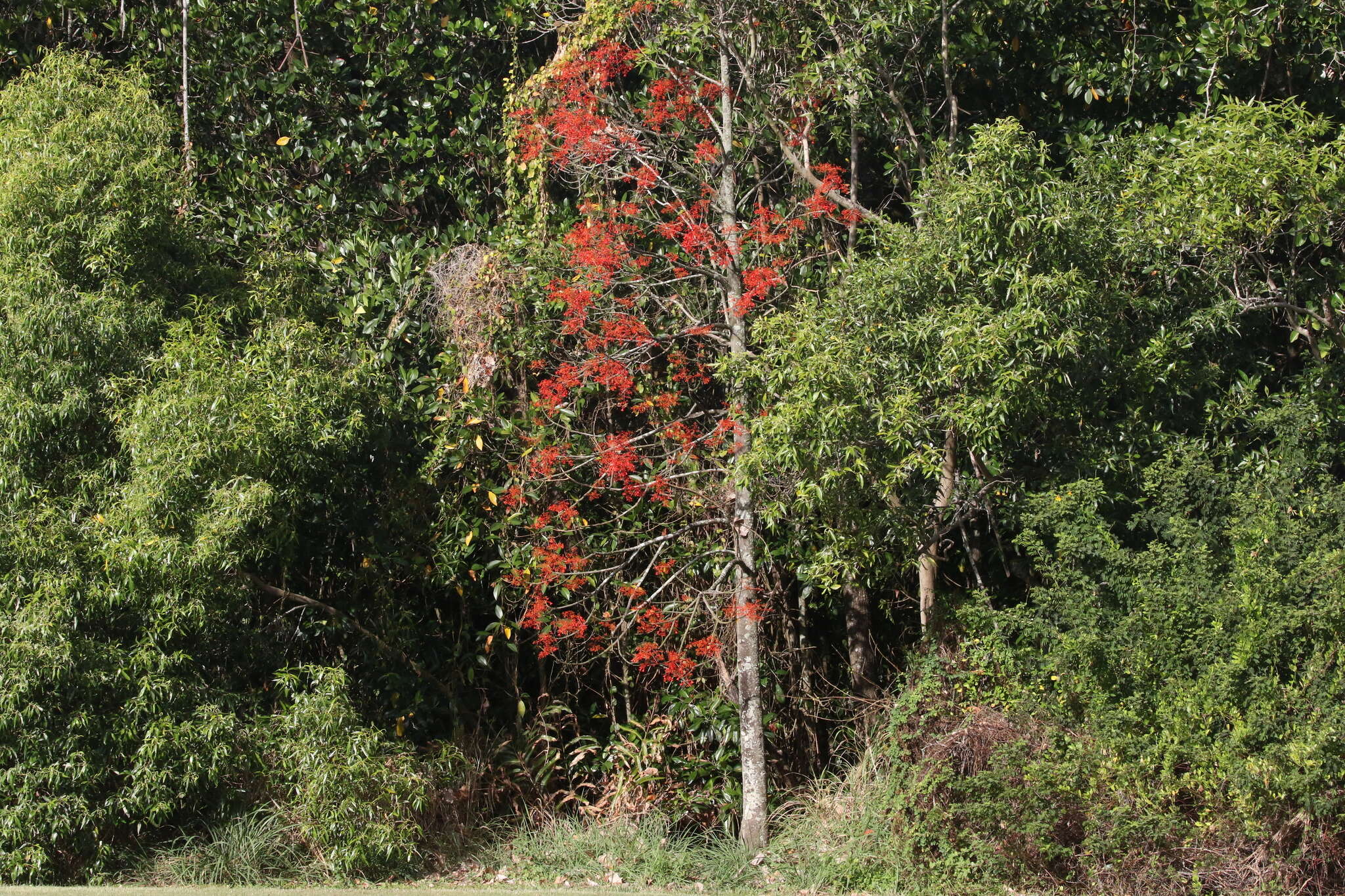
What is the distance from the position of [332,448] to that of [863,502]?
3.83 metres

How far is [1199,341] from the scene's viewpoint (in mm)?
8648

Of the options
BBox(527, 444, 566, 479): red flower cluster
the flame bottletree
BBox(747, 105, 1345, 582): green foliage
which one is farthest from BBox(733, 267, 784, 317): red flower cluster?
BBox(527, 444, 566, 479): red flower cluster

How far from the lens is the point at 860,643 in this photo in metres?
9.88

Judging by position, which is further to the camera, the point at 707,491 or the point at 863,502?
the point at 707,491

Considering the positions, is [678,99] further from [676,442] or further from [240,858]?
[240,858]

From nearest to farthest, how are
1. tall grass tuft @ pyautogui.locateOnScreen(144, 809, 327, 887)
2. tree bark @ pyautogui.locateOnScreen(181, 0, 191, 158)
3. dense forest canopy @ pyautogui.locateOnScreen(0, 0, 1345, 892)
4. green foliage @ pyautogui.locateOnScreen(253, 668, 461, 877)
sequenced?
dense forest canopy @ pyautogui.locateOnScreen(0, 0, 1345, 892)
tall grass tuft @ pyautogui.locateOnScreen(144, 809, 327, 887)
green foliage @ pyautogui.locateOnScreen(253, 668, 461, 877)
tree bark @ pyautogui.locateOnScreen(181, 0, 191, 158)

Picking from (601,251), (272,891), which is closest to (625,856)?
(272,891)

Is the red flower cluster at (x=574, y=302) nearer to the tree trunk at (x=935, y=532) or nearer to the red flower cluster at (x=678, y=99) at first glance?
the red flower cluster at (x=678, y=99)

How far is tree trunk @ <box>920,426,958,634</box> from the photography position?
850 cm

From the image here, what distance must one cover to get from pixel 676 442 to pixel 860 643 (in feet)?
7.30

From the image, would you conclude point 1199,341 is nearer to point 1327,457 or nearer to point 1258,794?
point 1327,457

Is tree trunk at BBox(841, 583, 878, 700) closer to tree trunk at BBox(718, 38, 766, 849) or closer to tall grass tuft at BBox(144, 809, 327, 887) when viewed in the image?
tree trunk at BBox(718, 38, 766, 849)

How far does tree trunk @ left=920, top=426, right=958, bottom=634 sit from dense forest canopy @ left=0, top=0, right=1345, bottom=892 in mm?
44

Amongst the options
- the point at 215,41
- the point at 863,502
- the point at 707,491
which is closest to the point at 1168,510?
the point at 863,502
